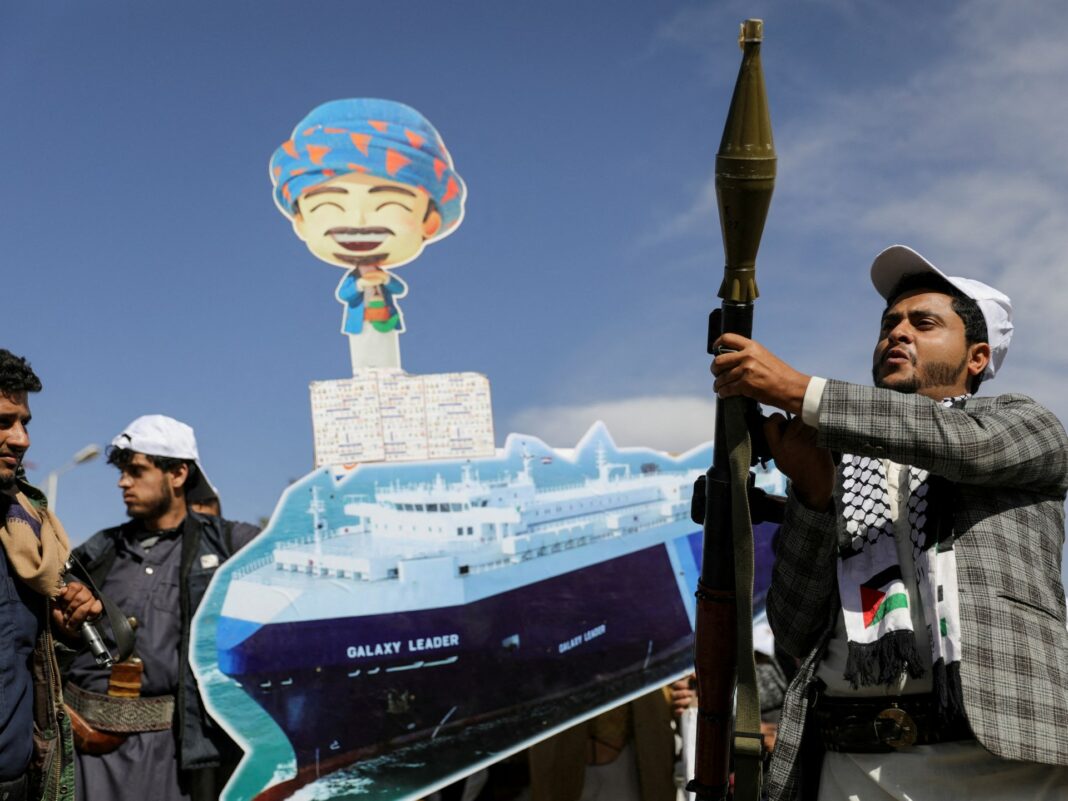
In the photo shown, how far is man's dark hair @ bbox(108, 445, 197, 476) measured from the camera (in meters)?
4.64

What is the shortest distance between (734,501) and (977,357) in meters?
0.66

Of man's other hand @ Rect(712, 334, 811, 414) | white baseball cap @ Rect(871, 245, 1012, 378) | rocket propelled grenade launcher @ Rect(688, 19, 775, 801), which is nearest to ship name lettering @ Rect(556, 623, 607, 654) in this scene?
rocket propelled grenade launcher @ Rect(688, 19, 775, 801)

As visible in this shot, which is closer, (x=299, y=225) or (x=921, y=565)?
(x=921, y=565)

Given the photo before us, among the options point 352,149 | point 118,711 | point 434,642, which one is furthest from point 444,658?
point 352,149

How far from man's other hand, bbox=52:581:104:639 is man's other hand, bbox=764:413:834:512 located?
8.28 feet

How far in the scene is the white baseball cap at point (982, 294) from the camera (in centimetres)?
230

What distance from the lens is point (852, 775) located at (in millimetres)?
2129

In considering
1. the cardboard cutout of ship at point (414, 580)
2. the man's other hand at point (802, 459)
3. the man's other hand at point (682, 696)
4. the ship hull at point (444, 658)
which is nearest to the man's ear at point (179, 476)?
the cardboard cutout of ship at point (414, 580)

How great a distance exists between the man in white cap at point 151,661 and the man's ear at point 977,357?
3.10 m

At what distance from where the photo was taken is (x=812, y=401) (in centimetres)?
197

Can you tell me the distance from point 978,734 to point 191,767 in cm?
A: 313

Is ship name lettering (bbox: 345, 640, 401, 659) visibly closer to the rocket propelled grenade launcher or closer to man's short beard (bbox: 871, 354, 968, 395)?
the rocket propelled grenade launcher

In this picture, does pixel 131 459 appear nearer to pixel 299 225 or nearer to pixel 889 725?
pixel 299 225

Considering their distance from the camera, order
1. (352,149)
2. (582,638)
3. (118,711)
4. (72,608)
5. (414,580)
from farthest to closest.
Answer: (352,149) → (582,638) → (414,580) → (118,711) → (72,608)
